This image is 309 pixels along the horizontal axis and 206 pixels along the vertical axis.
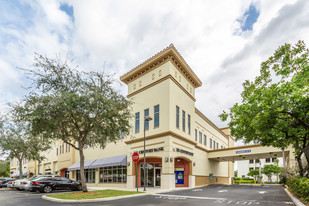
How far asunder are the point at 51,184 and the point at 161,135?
11.1 m

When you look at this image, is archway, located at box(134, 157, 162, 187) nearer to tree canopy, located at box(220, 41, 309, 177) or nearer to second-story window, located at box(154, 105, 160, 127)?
second-story window, located at box(154, 105, 160, 127)

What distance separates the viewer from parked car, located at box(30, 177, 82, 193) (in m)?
21.1

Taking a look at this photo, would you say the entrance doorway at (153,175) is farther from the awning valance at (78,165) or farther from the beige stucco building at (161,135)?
the awning valance at (78,165)

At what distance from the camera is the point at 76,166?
35531 millimetres

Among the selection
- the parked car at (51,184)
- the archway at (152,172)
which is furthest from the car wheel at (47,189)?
the archway at (152,172)

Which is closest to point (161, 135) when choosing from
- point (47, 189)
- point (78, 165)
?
point (47, 189)

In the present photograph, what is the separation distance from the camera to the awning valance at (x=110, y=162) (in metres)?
26.8

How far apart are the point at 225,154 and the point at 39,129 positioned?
24.4 metres

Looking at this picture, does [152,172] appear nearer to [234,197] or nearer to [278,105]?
[234,197]

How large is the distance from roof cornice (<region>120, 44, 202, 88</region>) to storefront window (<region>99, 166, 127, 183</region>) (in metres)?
10.7

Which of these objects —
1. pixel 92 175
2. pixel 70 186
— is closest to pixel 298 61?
pixel 70 186

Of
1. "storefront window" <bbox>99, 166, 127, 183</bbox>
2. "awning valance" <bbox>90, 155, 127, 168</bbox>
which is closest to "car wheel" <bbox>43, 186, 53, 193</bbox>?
"awning valance" <bbox>90, 155, 127, 168</bbox>

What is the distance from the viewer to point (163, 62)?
2489 centimetres

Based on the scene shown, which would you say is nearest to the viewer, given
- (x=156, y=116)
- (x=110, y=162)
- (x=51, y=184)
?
(x=51, y=184)
